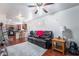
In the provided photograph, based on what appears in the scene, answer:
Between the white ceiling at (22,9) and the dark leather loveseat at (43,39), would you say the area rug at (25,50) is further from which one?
the white ceiling at (22,9)

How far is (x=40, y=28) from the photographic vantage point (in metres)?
2.44

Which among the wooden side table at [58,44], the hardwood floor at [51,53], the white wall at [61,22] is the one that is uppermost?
the white wall at [61,22]

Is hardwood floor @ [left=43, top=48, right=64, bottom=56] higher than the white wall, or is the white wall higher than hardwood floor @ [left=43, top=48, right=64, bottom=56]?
the white wall

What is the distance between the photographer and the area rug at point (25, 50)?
2.44m

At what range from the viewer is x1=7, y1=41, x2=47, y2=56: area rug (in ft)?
7.99

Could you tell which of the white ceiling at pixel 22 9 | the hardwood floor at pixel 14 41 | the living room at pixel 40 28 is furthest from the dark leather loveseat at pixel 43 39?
the white ceiling at pixel 22 9

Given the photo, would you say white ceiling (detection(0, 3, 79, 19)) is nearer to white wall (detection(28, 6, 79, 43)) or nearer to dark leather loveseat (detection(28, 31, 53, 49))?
white wall (detection(28, 6, 79, 43))

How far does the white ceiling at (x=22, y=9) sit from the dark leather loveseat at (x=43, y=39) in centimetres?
34

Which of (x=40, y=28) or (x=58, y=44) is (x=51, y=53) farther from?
(x=40, y=28)

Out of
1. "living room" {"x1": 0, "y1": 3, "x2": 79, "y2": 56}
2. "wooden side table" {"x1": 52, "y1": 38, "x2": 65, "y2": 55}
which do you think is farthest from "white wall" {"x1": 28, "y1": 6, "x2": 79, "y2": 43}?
"wooden side table" {"x1": 52, "y1": 38, "x2": 65, "y2": 55}

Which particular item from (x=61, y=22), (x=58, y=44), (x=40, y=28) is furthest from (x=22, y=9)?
(x=58, y=44)

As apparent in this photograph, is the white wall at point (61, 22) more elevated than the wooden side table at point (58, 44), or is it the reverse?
the white wall at point (61, 22)

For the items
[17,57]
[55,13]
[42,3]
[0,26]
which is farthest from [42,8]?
[17,57]

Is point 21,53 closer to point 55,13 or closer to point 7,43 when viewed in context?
point 7,43
